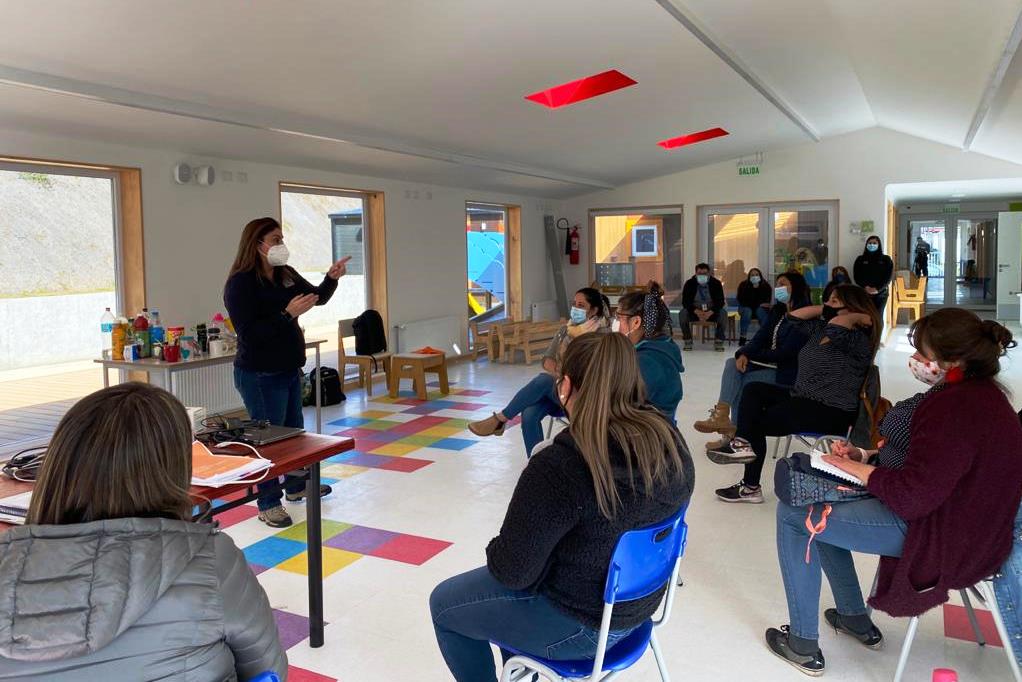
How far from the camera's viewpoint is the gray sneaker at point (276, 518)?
415 centimetres

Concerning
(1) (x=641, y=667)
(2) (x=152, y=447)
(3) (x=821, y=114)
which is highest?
(3) (x=821, y=114)

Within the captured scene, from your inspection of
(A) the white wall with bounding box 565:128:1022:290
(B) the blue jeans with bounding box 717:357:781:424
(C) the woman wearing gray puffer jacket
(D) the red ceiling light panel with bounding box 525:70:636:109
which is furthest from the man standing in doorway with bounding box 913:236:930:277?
(C) the woman wearing gray puffer jacket

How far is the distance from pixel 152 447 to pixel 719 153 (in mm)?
11639

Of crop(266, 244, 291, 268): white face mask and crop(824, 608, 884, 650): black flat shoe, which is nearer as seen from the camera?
crop(824, 608, 884, 650): black flat shoe

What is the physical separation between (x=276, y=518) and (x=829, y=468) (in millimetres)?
2782

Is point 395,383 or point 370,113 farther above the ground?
point 370,113

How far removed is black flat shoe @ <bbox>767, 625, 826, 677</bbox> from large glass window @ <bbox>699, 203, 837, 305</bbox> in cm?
1000

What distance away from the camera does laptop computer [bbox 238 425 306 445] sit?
262 centimetres

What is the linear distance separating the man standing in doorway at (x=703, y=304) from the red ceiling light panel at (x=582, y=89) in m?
5.25

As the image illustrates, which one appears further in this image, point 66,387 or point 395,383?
point 395,383

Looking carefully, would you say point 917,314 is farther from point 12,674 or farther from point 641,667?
point 12,674

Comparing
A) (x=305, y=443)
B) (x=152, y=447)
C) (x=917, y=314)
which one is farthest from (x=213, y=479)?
(x=917, y=314)

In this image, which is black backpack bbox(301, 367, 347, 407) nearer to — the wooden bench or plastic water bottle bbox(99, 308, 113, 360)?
plastic water bottle bbox(99, 308, 113, 360)

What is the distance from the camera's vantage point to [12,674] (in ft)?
4.04
